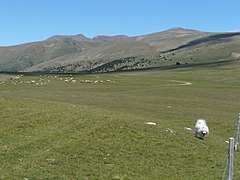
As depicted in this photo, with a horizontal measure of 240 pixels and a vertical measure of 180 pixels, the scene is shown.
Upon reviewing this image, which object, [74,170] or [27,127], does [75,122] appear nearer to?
[27,127]

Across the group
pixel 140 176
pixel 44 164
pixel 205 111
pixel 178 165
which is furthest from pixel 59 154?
pixel 205 111

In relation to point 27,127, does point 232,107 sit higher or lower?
lower

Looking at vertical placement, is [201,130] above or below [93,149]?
below

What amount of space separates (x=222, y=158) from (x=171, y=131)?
20.0ft

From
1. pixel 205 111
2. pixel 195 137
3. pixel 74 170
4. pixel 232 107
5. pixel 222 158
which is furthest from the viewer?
pixel 232 107

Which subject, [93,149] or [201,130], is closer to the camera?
[93,149]

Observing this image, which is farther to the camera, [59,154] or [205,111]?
[205,111]

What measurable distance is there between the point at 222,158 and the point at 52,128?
12.0m

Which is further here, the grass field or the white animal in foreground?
the white animal in foreground

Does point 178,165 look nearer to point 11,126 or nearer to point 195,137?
point 195,137

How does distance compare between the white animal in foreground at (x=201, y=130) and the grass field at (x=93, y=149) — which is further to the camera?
the white animal in foreground at (x=201, y=130)

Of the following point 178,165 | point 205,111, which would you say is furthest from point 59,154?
point 205,111

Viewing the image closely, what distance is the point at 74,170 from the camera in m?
21.5

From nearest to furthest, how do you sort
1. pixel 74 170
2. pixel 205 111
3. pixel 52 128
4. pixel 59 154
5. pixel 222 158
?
pixel 74 170 → pixel 59 154 → pixel 222 158 → pixel 52 128 → pixel 205 111
